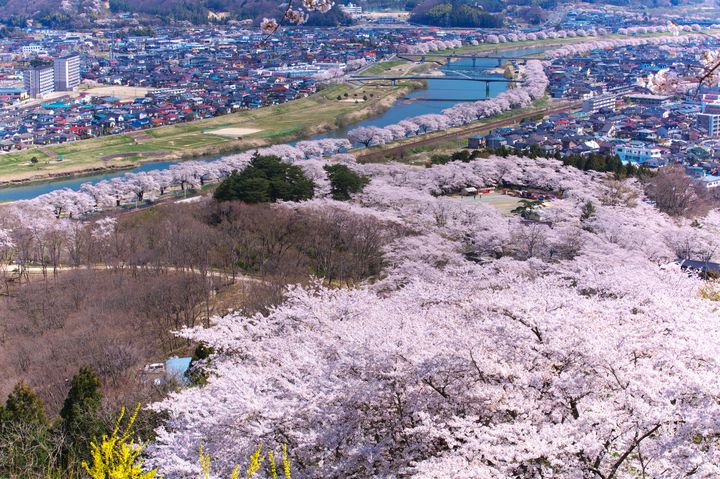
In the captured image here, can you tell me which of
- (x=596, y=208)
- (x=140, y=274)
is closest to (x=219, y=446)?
(x=140, y=274)

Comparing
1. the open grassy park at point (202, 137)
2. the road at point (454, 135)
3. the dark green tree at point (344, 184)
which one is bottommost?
the open grassy park at point (202, 137)

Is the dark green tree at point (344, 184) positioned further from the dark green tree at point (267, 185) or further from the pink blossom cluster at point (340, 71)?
the pink blossom cluster at point (340, 71)

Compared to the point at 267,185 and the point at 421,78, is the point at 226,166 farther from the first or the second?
the point at 421,78

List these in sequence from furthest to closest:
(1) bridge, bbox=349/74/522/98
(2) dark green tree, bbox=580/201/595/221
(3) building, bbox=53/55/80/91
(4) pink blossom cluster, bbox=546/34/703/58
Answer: (4) pink blossom cluster, bbox=546/34/703/58
(3) building, bbox=53/55/80/91
(1) bridge, bbox=349/74/522/98
(2) dark green tree, bbox=580/201/595/221

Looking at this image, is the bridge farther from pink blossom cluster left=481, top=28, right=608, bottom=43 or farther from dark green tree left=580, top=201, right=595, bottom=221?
dark green tree left=580, top=201, right=595, bottom=221

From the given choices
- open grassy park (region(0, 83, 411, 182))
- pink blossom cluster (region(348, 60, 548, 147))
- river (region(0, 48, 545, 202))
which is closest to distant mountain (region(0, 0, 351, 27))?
river (region(0, 48, 545, 202))

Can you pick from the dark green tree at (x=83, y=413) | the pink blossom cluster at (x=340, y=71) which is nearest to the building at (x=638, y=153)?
the dark green tree at (x=83, y=413)
